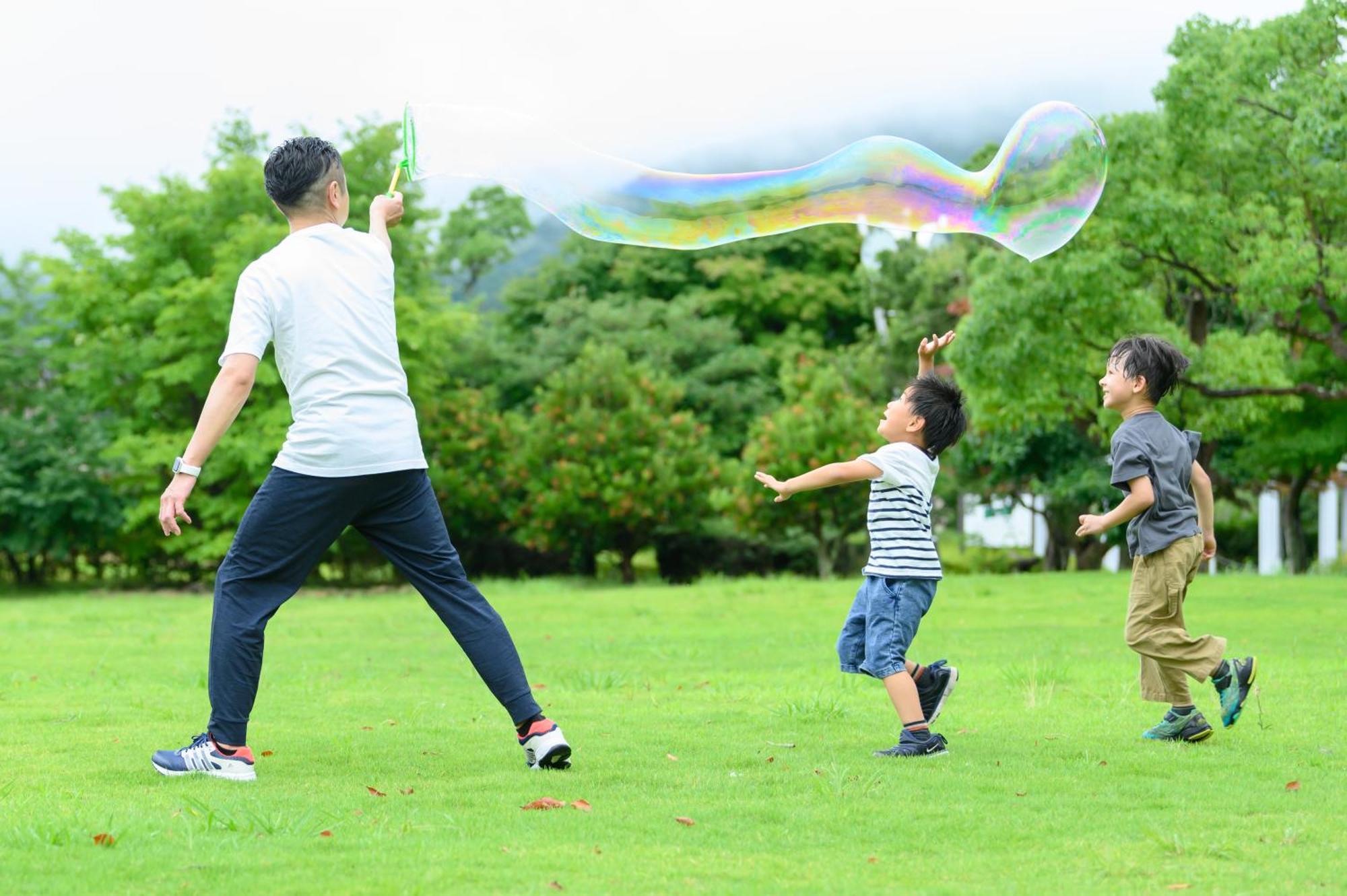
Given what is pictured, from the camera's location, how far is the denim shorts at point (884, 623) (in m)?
5.54

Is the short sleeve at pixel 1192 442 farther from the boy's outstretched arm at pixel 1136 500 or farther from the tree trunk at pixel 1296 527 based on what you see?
the tree trunk at pixel 1296 527

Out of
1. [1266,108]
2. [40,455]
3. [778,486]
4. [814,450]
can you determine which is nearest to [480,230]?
[40,455]

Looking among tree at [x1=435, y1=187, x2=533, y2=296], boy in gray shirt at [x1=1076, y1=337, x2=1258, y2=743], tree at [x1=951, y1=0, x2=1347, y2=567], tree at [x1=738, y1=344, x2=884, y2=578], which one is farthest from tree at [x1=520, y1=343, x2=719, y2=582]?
boy in gray shirt at [x1=1076, y1=337, x2=1258, y2=743]

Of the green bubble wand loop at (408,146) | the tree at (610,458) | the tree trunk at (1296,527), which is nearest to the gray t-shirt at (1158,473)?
the green bubble wand loop at (408,146)

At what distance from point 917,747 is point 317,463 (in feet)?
8.36

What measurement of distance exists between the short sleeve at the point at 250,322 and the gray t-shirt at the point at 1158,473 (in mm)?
3410

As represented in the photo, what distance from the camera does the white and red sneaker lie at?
5.25m

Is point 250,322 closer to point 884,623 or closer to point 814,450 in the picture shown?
point 884,623

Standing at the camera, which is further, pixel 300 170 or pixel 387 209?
pixel 387 209

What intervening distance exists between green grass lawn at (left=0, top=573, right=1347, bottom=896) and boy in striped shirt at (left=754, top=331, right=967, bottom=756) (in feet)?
0.85

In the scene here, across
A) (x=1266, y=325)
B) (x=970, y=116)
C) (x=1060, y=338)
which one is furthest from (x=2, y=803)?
(x=970, y=116)

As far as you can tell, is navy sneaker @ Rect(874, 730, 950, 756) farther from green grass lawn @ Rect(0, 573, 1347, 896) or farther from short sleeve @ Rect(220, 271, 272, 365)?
short sleeve @ Rect(220, 271, 272, 365)

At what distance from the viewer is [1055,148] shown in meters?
6.70

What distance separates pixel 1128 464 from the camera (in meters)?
5.79
